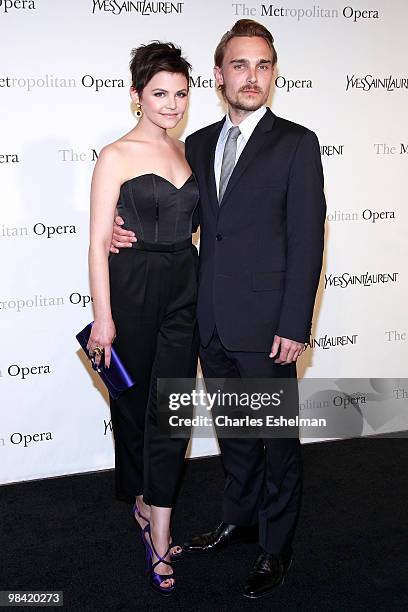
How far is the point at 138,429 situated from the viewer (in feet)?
9.53

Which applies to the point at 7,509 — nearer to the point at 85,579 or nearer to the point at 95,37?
the point at 85,579

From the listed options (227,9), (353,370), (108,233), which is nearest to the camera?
(108,233)

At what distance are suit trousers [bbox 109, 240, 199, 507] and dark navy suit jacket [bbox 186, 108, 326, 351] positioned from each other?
10 cm

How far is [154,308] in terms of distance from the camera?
272cm

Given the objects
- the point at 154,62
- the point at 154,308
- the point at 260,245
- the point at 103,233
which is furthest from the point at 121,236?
the point at 154,62

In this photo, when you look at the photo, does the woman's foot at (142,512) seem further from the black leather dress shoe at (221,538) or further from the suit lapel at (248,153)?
the suit lapel at (248,153)

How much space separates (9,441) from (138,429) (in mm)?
1093

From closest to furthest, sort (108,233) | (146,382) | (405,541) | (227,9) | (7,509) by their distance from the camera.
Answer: (108,233), (146,382), (405,541), (7,509), (227,9)

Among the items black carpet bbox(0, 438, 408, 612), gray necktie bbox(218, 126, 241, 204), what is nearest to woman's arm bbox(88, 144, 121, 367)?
gray necktie bbox(218, 126, 241, 204)

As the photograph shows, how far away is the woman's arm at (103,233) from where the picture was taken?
2576mm

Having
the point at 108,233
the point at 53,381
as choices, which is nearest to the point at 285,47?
the point at 108,233

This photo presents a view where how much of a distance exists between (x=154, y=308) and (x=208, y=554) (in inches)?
40.6

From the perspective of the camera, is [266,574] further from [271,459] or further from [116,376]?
[116,376]

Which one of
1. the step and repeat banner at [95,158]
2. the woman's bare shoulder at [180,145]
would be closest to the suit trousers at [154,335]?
the woman's bare shoulder at [180,145]
